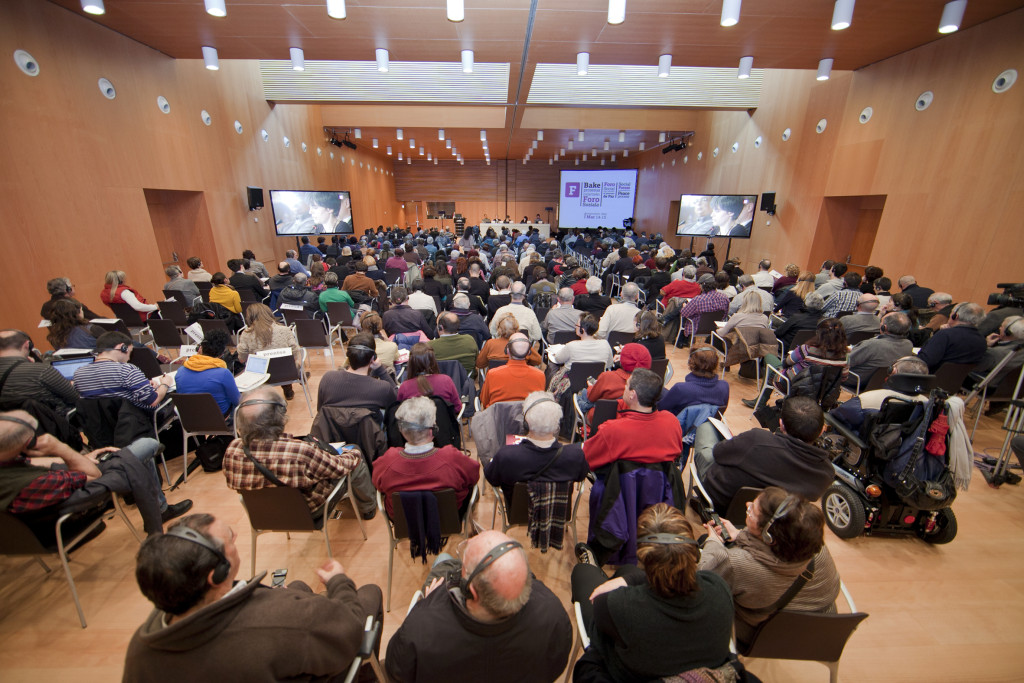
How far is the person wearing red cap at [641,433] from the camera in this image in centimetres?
218

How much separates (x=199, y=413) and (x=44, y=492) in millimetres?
1113

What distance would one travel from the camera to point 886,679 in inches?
78.0

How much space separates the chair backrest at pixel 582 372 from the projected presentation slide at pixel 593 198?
15.8m

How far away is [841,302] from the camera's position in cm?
544

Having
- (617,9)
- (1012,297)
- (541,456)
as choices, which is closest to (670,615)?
(541,456)

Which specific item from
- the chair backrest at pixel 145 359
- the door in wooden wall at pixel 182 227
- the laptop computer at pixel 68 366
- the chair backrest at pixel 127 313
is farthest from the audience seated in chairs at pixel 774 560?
the door in wooden wall at pixel 182 227

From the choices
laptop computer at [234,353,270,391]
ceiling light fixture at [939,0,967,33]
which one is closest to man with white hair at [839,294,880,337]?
ceiling light fixture at [939,0,967,33]

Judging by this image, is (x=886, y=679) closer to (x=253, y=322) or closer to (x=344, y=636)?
(x=344, y=636)

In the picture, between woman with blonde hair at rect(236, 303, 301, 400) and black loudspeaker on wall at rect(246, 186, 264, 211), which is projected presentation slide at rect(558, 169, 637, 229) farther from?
woman with blonde hair at rect(236, 303, 301, 400)

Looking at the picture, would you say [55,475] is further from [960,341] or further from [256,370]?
[960,341]

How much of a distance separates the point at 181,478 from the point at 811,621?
4188 millimetres

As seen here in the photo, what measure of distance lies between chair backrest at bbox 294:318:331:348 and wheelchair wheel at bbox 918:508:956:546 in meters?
5.66

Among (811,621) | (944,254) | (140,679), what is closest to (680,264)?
(944,254)

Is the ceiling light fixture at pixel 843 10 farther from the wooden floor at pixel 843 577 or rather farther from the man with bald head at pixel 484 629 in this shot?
the man with bald head at pixel 484 629
